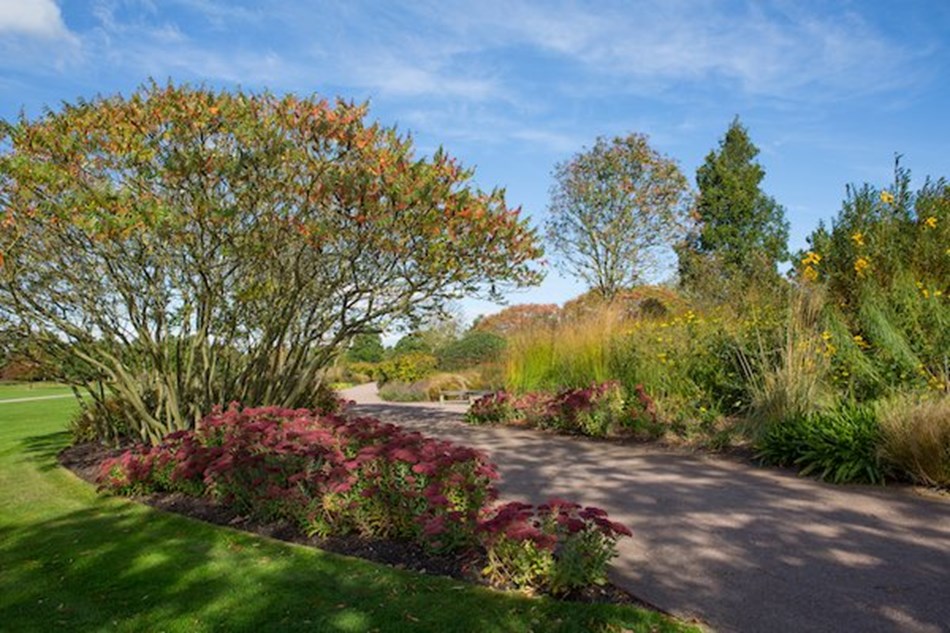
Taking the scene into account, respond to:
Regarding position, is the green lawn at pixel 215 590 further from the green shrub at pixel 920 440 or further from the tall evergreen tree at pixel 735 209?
the tall evergreen tree at pixel 735 209

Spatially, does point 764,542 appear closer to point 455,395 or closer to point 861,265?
point 861,265

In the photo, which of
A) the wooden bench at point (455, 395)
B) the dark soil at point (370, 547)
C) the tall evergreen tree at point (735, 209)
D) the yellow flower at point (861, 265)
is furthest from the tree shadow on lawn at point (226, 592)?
the tall evergreen tree at point (735, 209)

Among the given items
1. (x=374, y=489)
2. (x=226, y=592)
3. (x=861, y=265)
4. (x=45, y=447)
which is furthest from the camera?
(x=45, y=447)

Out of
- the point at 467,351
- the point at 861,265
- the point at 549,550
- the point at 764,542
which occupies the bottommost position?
the point at 764,542

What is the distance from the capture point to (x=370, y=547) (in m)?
4.11

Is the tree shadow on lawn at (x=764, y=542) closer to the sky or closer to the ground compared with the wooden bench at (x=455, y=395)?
closer to the ground

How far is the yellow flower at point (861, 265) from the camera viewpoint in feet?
26.2

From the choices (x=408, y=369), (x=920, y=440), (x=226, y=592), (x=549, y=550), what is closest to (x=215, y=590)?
(x=226, y=592)

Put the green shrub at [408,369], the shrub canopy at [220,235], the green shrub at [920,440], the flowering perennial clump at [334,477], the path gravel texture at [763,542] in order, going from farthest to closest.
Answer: the green shrub at [408,369], the shrub canopy at [220,235], the green shrub at [920,440], the flowering perennial clump at [334,477], the path gravel texture at [763,542]

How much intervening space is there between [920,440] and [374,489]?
166 inches

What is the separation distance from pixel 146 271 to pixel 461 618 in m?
5.90

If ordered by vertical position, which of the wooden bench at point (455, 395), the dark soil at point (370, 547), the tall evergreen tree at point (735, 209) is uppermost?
the tall evergreen tree at point (735, 209)

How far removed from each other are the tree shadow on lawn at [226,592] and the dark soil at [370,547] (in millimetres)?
128

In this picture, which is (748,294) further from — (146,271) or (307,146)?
(146,271)
